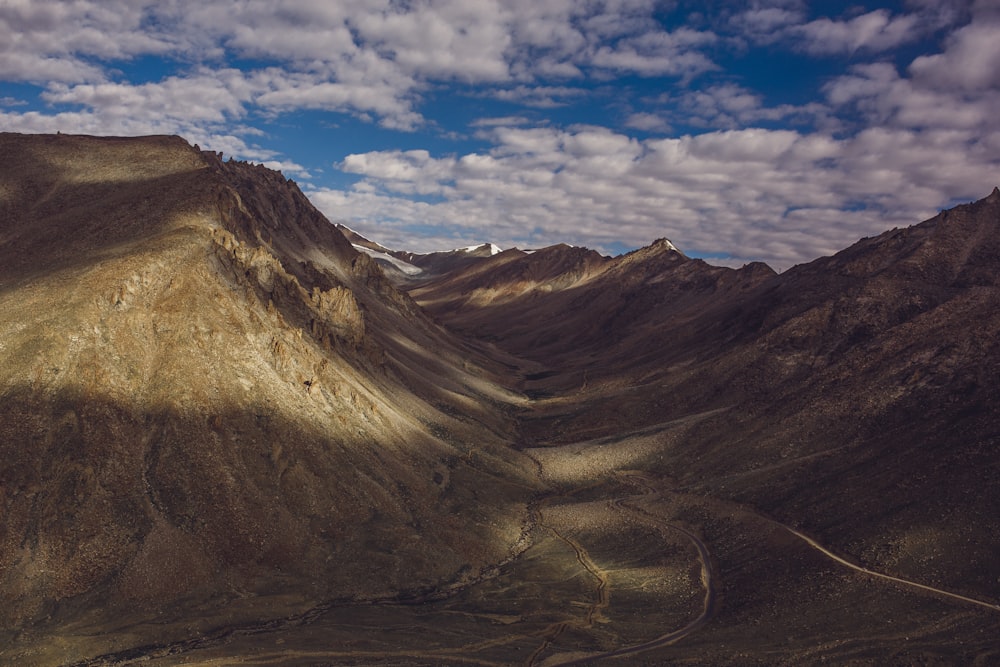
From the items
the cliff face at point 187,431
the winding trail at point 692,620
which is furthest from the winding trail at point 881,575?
the cliff face at point 187,431

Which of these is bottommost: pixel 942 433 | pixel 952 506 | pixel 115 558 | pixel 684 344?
pixel 115 558

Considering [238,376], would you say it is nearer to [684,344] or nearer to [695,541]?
[695,541]

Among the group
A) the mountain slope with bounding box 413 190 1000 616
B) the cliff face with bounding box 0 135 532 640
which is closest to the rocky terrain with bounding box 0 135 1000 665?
the cliff face with bounding box 0 135 532 640

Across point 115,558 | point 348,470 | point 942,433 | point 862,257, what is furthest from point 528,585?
point 862,257

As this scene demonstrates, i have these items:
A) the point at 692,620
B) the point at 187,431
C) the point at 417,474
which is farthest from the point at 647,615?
the point at 187,431

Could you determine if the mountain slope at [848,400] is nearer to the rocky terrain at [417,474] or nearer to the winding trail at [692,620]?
the rocky terrain at [417,474]

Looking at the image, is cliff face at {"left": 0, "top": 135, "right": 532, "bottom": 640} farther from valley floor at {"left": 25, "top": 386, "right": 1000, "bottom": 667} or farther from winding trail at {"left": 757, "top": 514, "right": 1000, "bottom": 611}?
winding trail at {"left": 757, "top": 514, "right": 1000, "bottom": 611}

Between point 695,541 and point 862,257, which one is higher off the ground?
point 862,257
